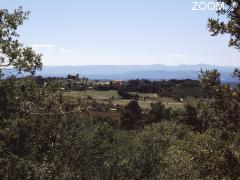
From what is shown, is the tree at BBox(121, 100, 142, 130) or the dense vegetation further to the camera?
the tree at BBox(121, 100, 142, 130)

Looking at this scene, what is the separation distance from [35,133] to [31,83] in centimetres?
277

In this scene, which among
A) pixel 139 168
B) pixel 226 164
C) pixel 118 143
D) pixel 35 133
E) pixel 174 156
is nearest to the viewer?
pixel 226 164

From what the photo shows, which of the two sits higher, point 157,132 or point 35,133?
point 35,133

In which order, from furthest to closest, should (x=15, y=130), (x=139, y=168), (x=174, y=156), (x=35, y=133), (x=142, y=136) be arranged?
(x=142, y=136) < (x=139, y=168) < (x=174, y=156) < (x=35, y=133) < (x=15, y=130)

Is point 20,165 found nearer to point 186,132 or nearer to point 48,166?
point 48,166

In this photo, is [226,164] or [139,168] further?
[139,168]

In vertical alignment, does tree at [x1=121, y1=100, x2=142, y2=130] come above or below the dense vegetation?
below

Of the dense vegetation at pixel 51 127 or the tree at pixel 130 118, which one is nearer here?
the dense vegetation at pixel 51 127

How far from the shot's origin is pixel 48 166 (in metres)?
20.7

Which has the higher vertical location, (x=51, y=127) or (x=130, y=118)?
(x=51, y=127)

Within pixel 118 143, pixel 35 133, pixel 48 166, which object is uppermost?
pixel 35 133

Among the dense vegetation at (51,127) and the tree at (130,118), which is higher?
the dense vegetation at (51,127)

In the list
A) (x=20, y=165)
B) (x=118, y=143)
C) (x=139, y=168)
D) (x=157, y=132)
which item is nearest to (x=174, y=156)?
(x=139, y=168)

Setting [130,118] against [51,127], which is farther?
[130,118]
